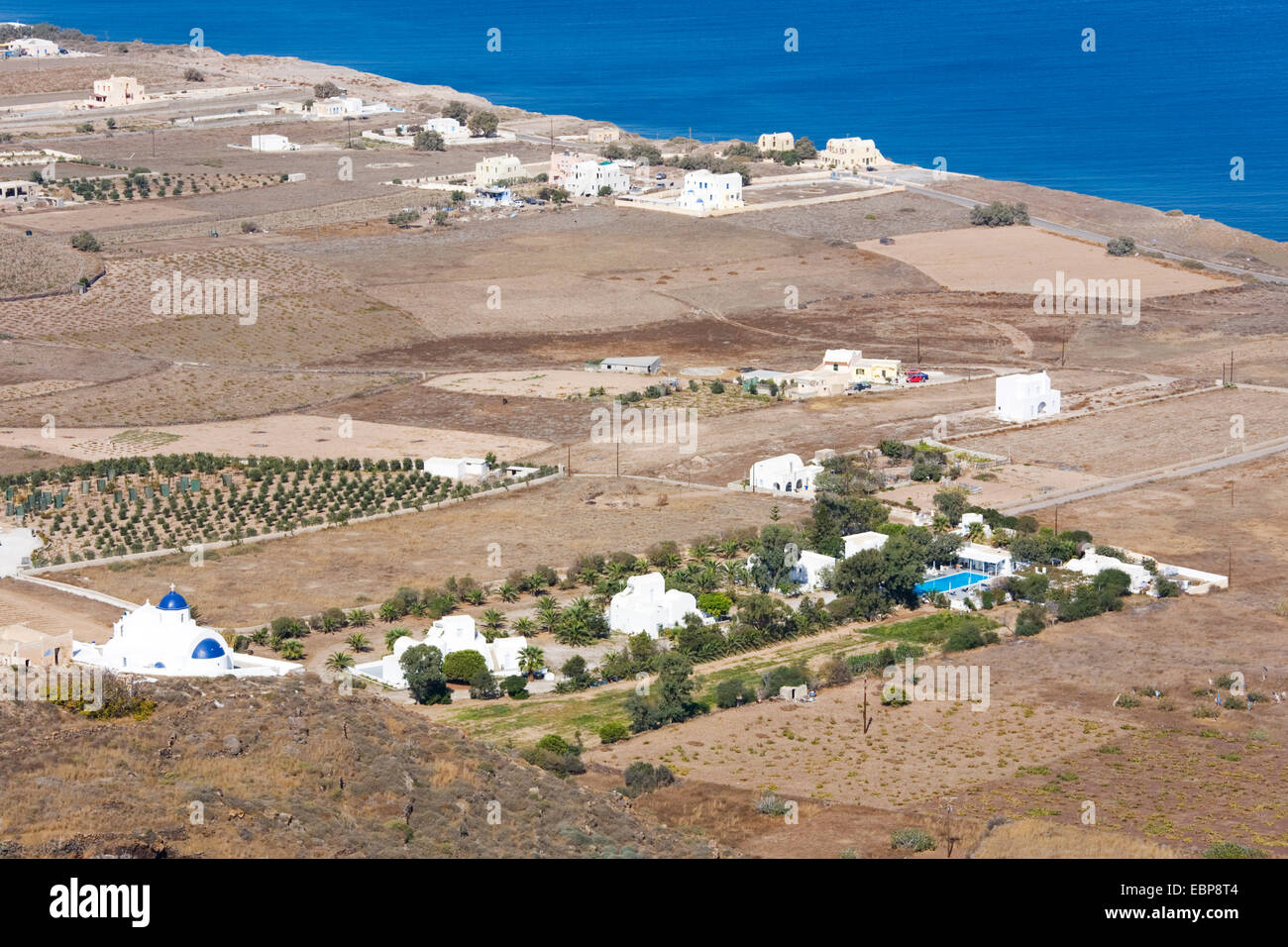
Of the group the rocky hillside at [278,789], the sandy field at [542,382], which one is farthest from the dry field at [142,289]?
the rocky hillside at [278,789]

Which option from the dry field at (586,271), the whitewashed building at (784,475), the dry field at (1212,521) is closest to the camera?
the dry field at (1212,521)

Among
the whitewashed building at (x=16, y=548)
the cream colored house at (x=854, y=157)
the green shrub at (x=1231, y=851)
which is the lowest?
the green shrub at (x=1231, y=851)

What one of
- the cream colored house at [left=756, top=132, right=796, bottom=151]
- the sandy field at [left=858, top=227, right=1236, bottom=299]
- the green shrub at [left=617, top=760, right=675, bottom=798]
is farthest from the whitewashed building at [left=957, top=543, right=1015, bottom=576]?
the cream colored house at [left=756, top=132, right=796, bottom=151]

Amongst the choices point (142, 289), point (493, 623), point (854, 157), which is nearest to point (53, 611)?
point (493, 623)

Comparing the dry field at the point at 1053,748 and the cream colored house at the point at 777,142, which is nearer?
the dry field at the point at 1053,748

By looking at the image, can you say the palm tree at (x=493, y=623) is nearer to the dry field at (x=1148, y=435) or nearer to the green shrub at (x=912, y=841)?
the green shrub at (x=912, y=841)

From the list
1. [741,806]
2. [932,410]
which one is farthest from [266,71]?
[741,806]

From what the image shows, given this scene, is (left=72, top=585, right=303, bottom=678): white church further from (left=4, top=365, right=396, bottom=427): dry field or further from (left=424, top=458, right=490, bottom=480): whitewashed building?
(left=4, top=365, right=396, bottom=427): dry field
